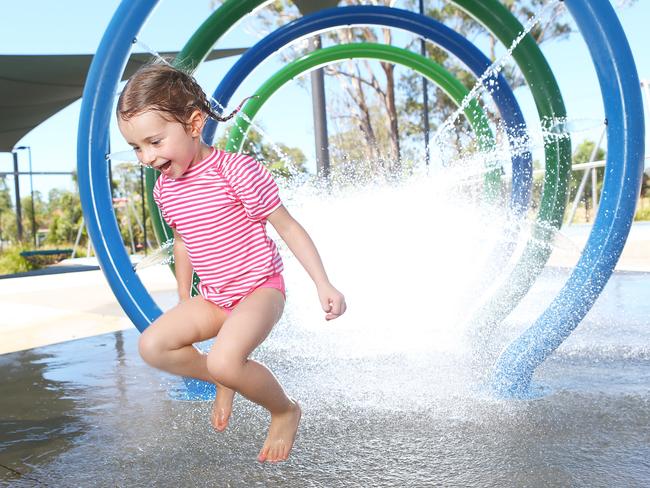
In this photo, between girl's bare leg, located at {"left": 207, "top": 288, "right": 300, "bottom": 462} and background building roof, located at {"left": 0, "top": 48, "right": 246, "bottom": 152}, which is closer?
girl's bare leg, located at {"left": 207, "top": 288, "right": 300, "bottom": 462}

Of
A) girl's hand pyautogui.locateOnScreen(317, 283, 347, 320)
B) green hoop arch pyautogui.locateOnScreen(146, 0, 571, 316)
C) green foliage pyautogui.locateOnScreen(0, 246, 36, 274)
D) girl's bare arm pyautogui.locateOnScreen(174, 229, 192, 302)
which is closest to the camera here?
girl's hand pyautogui.locateOnScreen(317, 283, 347, 320)

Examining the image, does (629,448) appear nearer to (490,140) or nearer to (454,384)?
(454,384)

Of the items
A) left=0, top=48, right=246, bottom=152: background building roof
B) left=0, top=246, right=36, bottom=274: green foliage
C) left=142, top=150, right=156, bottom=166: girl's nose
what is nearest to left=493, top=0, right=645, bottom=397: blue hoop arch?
left=142, top=150, right=156, bottom=166: girl's nose

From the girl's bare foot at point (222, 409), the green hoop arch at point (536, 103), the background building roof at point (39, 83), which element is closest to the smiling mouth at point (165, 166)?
the girl's bare foot at point (222, 409)

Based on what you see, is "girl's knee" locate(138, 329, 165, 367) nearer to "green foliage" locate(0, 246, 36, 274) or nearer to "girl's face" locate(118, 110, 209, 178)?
"girl's face" locate(118, 110, 209, 178)

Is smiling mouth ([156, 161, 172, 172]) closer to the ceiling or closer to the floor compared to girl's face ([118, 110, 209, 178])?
closer to the floor

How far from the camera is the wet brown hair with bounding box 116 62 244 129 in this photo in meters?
2.21

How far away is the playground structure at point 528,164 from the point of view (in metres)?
3.18

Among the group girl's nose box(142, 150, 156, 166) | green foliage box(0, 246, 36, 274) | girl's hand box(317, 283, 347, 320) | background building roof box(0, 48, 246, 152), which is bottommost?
green foliage box(0, 246, 36, 274)

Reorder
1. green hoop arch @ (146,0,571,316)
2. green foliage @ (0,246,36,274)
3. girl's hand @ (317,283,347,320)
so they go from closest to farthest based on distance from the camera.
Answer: girl's hand @ (317,283,347,320)
green hoop arch @ (146,0,571,316)
green foliage @ (0,246,36,274)

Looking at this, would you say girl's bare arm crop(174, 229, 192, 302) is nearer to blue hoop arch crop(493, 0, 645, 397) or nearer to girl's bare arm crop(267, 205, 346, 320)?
girl's bare arm crop(267, 205, 346, 320)

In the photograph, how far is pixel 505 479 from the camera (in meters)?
2.31

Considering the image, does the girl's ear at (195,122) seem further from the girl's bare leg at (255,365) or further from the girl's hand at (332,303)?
the girl's hand at (332,303)

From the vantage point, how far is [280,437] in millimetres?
2385
